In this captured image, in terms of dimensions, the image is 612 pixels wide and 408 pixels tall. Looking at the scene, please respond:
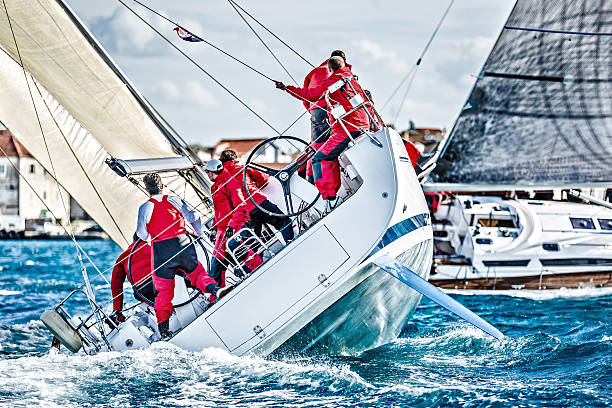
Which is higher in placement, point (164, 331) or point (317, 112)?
point (317, 112)

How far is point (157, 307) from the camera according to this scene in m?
7.11

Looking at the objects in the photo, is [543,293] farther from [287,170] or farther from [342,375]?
[342,375]

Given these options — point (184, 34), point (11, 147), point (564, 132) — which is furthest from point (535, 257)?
point (11, 147)

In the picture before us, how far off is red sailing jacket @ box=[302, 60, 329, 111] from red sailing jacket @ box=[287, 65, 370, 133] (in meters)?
0.09

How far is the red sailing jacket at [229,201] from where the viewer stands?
301 inches

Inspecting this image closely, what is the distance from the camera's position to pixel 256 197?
24.7 ft

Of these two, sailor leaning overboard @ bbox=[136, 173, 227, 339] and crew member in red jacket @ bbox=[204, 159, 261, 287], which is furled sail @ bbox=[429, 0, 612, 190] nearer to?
crew member in red jacket @ bbox=[204, 159, 261, 287]

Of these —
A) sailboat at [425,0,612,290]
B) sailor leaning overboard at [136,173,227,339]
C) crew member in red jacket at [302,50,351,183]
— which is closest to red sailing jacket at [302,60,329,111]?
crew member in red jacket at [302,50,351,183]

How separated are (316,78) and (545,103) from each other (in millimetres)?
5934

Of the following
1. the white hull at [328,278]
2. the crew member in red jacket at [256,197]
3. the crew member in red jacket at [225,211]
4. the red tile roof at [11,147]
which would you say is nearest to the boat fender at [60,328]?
the white hull at [328,278]

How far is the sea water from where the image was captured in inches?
239

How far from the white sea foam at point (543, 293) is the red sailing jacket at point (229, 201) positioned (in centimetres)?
711

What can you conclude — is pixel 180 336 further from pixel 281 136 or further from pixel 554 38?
pixel 554 38

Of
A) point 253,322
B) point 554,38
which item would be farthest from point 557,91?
point 253,322
